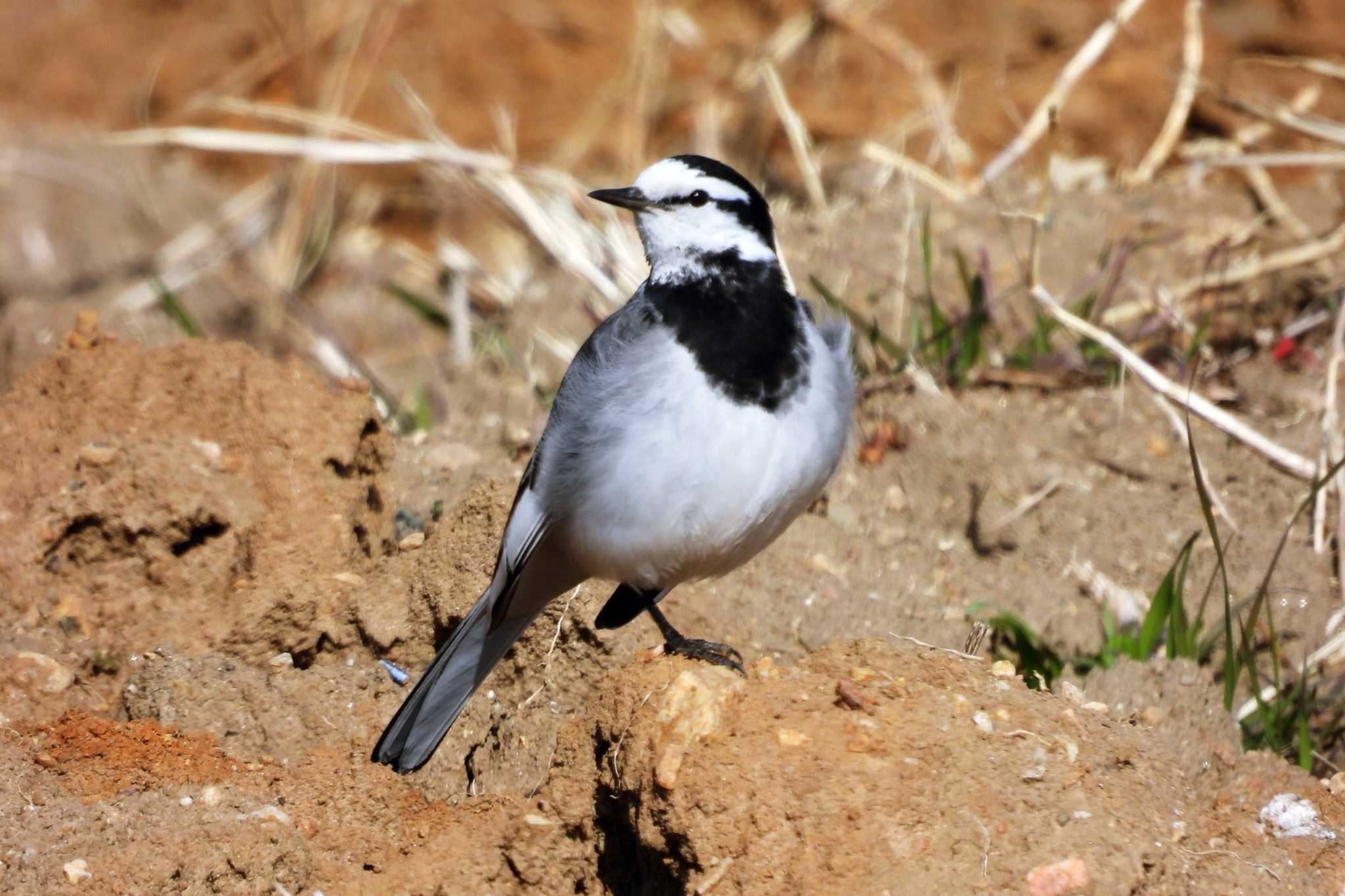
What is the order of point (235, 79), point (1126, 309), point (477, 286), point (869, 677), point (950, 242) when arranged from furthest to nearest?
point (235, 79)
point (477, 286)
point (950, 242)
point (1126, 309)
point (869, 677)

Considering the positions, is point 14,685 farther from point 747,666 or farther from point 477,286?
point 477,286

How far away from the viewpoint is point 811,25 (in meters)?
8.65

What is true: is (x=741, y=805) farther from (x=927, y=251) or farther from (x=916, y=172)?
(x=916, y=172)

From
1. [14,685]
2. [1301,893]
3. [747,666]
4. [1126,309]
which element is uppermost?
[1126,309]

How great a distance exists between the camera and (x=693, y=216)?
4.30 metres

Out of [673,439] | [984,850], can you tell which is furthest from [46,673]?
[984,850]

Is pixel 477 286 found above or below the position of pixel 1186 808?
below

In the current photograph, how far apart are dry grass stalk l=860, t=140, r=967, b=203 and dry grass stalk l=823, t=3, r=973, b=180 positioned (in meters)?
0.22

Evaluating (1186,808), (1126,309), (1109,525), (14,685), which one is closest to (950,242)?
(1126,309)

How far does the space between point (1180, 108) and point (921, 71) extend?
4.31 feet

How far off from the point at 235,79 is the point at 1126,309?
5.67 meters

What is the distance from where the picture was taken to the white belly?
3832mm

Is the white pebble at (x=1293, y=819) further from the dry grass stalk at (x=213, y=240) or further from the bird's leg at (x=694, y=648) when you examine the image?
the dry grass stalk at (x=213, y=240)

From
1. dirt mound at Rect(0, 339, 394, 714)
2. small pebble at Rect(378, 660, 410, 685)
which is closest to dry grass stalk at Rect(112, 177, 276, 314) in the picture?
dirt mound at Rect(0, 339, 394, 714)
